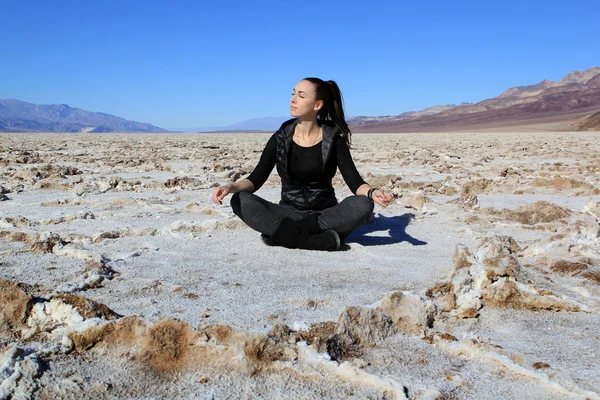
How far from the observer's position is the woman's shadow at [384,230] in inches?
110

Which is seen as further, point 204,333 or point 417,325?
point 417,325

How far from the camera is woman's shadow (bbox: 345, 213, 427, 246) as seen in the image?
110 inches

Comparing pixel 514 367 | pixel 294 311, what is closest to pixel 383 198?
pixel 294 311

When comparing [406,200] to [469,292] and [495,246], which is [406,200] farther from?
[469,292]

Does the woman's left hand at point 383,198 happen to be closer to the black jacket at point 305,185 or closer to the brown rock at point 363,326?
the black jacket at point 305,185

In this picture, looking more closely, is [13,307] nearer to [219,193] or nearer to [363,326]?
[363,326]

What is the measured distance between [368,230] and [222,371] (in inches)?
74.1

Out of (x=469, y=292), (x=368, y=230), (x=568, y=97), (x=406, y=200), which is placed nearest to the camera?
(x=469, y=292)

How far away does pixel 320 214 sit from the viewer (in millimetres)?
2621

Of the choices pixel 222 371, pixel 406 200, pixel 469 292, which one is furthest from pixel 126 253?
pixel 406 200

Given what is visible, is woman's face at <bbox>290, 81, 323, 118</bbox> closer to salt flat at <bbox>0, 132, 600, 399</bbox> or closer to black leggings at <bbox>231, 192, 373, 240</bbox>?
black leggings at <bbox>231, 192, 373, 240</bbox>

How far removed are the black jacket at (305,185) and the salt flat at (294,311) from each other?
26cm

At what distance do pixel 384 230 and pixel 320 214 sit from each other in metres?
A: 0.59

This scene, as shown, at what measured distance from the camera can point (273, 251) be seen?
247 centimetres
